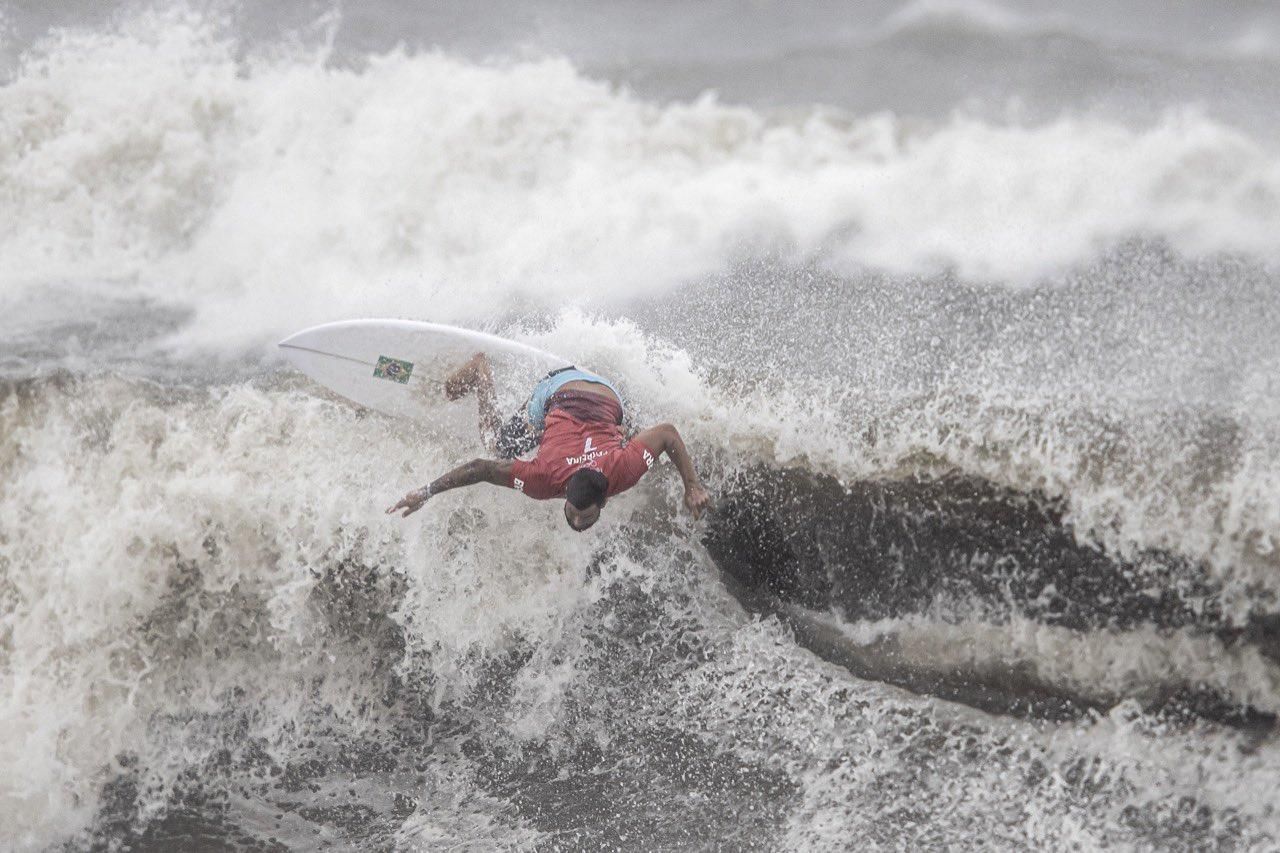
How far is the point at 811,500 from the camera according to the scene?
190 inches

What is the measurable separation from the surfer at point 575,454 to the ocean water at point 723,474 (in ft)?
1.41

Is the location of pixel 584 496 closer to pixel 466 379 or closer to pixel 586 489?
pixel 586 489

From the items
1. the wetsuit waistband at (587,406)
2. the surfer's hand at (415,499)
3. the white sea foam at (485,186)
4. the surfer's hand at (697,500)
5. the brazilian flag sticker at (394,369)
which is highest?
the white sea foam at (485,186)

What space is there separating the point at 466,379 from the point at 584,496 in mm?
1421

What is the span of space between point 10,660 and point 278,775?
66.2 inches

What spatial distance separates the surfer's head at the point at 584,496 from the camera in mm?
4207

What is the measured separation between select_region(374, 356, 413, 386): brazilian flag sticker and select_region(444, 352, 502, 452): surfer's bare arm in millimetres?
224

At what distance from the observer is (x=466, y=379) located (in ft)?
17.5

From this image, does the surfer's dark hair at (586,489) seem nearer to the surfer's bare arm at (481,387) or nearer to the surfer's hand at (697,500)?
the surfer's hand at (697,500)

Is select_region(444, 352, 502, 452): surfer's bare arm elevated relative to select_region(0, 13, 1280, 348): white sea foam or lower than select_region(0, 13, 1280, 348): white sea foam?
lower

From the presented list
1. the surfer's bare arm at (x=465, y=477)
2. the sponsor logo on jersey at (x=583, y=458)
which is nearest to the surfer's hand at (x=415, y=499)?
the surfer's bare arm at (x=465, y=477)

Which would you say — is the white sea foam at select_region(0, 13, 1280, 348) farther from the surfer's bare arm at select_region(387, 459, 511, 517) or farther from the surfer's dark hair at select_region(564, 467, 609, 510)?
the surfer's dark hair at select_region(564, 467, 609, 510)

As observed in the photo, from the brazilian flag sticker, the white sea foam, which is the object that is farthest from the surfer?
the white sea foam

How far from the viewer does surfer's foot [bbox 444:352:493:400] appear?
5324 millimetres
